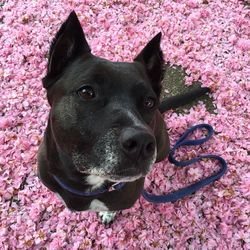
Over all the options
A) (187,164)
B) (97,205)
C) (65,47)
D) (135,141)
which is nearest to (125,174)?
(135,141)

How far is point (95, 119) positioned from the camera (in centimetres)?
235

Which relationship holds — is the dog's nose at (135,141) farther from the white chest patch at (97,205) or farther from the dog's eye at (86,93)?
the white chest patch at (97,205)

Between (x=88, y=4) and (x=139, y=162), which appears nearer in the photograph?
(x=139, y=162)

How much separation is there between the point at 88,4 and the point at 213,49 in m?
2.07

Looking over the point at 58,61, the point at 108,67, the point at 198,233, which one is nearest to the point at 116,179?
the point at 108,67

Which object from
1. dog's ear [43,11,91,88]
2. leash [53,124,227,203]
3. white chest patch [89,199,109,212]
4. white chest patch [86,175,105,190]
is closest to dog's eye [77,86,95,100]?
dog's ear [43,11,91,88]

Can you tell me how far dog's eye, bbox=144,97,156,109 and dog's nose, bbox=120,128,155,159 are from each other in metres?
0.44

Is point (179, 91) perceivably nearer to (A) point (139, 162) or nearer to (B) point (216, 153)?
(B) point (216, 153)

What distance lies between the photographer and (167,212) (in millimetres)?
3963

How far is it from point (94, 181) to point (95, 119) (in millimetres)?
702

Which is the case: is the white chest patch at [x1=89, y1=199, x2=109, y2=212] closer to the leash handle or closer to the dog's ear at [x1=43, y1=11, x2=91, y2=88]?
the leash handle

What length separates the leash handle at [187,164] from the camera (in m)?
3.83

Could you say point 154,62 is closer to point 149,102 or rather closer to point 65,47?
point 149,102

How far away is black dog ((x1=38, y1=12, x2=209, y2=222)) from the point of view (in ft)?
7.47
